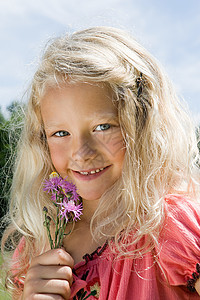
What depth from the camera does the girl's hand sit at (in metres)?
1.61

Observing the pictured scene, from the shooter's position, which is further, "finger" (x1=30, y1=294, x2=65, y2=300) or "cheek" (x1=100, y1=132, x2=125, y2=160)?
"cheek" (x1=100, y1=132, x2=125, y2=160)

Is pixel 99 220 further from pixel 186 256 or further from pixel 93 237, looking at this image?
pixel 186 256

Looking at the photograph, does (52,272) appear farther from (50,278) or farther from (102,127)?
(102,127)

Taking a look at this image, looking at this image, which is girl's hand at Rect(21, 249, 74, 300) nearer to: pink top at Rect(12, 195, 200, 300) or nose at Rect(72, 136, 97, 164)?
pink top at Rect(12, 195, 200, 300)

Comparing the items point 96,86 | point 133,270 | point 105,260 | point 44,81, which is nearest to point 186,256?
point 133,270

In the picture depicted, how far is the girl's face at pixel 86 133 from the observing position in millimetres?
1733

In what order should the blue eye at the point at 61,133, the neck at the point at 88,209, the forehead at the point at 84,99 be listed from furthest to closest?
the neck at the point at 88,209 < the blue eye at the point at 61,133 < the forehead at the point at 84,99

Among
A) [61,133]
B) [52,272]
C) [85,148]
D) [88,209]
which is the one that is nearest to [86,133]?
[85,148]

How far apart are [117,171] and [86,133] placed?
0.79 feet

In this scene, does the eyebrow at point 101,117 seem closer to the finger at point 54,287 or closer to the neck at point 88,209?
the neck at point 88,209

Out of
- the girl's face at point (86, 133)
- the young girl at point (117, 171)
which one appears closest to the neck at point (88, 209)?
Answer: the young girl at point (117, 171)

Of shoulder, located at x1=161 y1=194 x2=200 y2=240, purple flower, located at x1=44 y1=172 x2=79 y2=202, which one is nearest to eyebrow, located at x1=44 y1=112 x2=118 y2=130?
purple flower, located at x1=44 y1=172 x2=79 y2=202

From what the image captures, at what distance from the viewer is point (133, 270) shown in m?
1.73

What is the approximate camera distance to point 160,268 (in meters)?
1.68
